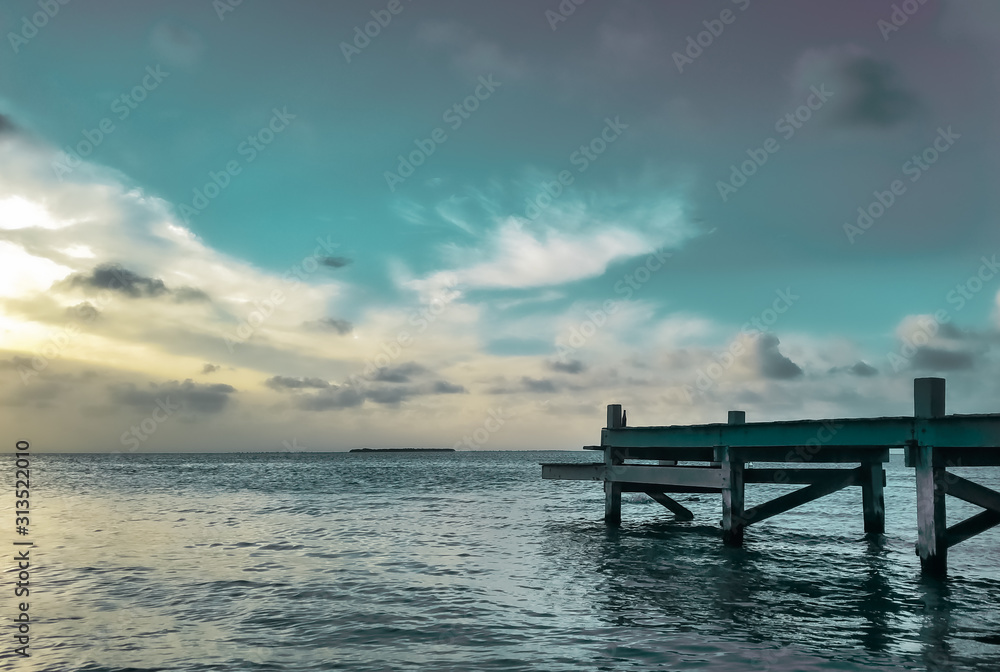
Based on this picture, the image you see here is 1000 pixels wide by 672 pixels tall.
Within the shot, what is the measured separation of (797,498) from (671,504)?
23.9ft

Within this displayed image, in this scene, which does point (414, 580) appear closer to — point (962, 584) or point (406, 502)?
point (962, 584)

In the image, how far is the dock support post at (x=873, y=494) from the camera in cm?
1953

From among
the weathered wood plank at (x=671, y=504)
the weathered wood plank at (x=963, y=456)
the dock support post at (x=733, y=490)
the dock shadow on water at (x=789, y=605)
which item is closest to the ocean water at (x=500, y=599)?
the dock shadow on water at (x=789, y=605)

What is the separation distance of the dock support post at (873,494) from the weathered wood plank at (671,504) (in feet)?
20.0

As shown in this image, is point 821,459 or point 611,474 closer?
point 821,459

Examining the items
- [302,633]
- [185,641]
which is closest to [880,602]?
[302,633]

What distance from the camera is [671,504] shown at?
2412 centimetres

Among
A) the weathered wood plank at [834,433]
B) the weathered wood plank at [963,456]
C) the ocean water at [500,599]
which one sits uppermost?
the weathered wood plank at [834,433]

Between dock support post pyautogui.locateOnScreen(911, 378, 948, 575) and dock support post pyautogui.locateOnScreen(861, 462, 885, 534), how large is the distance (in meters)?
6.29

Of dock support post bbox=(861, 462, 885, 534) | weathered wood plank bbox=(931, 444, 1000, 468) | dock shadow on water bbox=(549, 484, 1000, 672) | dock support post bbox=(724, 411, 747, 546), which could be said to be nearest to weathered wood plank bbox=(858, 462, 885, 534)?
dock support post bbox=(861, 462, 885, 534)

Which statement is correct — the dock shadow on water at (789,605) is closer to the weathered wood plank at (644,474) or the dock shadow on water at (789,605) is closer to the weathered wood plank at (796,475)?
the weathered wood plank at (644,474)

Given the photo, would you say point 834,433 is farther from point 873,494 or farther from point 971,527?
point 873,494

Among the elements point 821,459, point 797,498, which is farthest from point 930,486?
point 821,459

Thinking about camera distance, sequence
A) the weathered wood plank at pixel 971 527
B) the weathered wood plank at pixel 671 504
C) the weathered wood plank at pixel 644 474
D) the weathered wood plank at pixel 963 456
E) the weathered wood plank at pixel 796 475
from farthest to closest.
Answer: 1. the weathered wood plank at pixel 671 504
2. the weathered wood plank at pixel 644 474
3. the weathered wood plank at pixel 796 475
4. the weathered wood plank at pixel 971 527
5. the weathered wood plank at pixel 963 456
